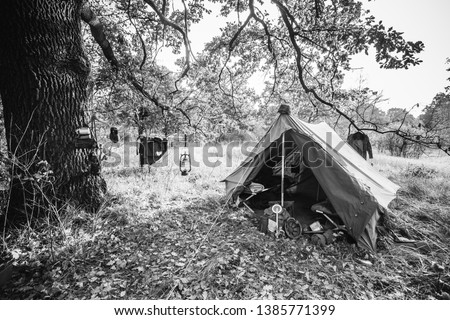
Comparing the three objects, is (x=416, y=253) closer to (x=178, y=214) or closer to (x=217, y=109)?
(x=178, y=214)

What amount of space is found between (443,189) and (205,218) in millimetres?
6946

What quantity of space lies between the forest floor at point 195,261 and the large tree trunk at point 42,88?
585 millimetres

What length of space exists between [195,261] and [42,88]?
9.34ft

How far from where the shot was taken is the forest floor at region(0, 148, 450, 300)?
1953 mm

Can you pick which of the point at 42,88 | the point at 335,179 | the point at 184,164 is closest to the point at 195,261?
the point at 335,179

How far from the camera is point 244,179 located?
13.6 feet

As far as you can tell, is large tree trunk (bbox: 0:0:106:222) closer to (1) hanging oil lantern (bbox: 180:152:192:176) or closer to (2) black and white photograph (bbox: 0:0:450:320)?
(2) black and white photograph (bbox: 0:0:450:320)

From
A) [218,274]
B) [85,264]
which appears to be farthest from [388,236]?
[85,264]

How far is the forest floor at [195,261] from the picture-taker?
6.41 ft

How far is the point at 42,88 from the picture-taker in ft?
7.61

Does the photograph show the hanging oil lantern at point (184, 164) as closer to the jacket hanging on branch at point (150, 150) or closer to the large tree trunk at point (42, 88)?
the jacket hanging on branch at point (150, 150)
